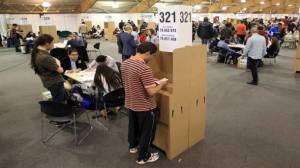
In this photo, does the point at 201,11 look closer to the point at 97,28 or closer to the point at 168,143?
the point at 97,28

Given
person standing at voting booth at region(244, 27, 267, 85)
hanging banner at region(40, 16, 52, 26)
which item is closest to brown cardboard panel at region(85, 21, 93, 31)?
hanging banner at region(40, 16, 52, 26)

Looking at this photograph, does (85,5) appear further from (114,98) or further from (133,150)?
(133,150)

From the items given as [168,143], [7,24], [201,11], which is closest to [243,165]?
[168,143]

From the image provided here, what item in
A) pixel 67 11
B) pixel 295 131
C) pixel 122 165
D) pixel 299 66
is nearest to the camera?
pixel 122 165

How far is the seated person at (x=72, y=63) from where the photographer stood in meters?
4.75

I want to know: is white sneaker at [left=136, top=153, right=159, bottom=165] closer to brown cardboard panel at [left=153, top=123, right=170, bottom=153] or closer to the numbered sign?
brown cardboard panel at [left=153, top=123, right=170, bottom=153]

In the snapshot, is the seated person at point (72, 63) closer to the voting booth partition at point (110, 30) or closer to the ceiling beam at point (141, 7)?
the voting booth partition at point (110, 30)

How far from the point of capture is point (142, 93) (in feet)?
8.11

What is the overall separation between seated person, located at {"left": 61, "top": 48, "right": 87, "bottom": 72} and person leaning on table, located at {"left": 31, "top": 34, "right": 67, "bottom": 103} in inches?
45.4

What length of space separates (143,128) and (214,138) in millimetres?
1226

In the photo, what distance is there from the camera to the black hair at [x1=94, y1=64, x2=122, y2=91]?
357 cm

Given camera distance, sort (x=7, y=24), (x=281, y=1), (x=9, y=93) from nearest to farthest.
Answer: (x=9, y=93) < (x=7, y=24) < (x=281, y=1)

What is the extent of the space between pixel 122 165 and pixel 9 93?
4341mm

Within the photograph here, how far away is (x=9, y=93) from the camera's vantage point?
5816mm
